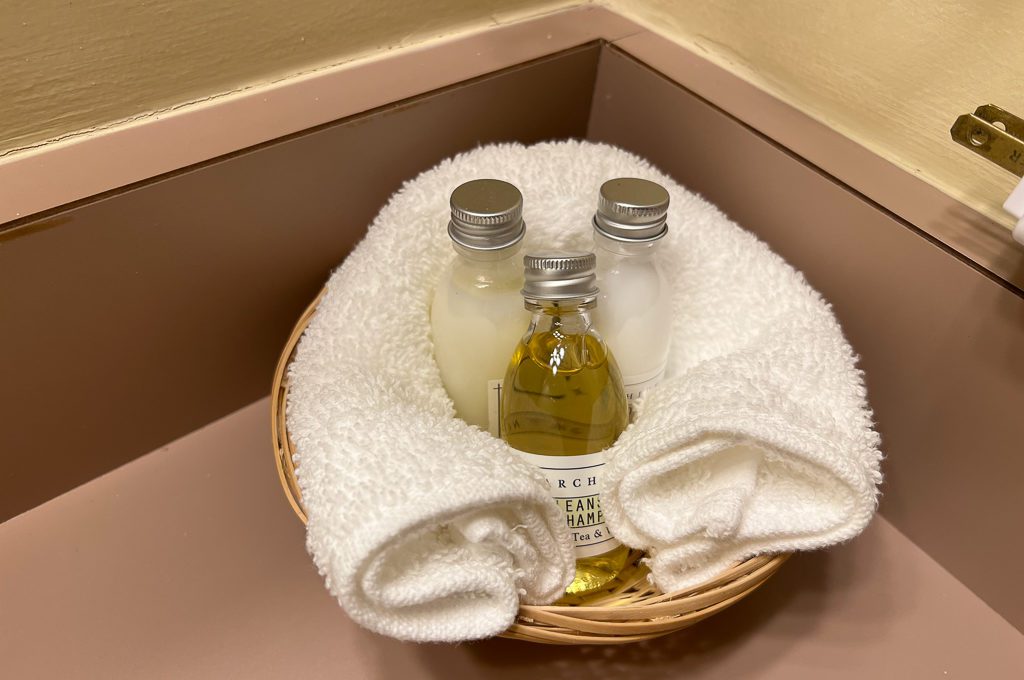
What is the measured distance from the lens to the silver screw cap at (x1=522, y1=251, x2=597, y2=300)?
32 cm

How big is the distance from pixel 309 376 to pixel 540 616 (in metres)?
0.17

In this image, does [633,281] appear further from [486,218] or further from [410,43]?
[410,43]

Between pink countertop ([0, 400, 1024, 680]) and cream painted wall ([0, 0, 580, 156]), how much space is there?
240mm

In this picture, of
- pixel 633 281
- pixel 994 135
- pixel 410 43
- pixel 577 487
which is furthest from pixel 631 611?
pixel 410 43

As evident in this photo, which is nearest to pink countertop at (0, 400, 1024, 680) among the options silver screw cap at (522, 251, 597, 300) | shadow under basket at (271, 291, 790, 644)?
shadow under basket at (271, 291, 790, 644)

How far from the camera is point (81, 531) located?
18.1 inches

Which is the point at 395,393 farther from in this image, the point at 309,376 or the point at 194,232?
the point at 194,232

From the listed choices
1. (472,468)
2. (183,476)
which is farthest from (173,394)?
(472,468)

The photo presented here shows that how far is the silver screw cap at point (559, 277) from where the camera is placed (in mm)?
321

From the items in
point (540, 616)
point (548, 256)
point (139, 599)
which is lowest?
point (139, 599)

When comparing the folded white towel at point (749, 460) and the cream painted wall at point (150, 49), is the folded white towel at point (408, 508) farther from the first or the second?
the cream painted wall at point (150, 49)

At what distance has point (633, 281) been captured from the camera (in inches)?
15.6

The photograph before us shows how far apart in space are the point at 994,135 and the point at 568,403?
252 millimetres

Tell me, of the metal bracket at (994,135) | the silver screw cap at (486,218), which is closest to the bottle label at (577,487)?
the silver screw cap at (486,218)
